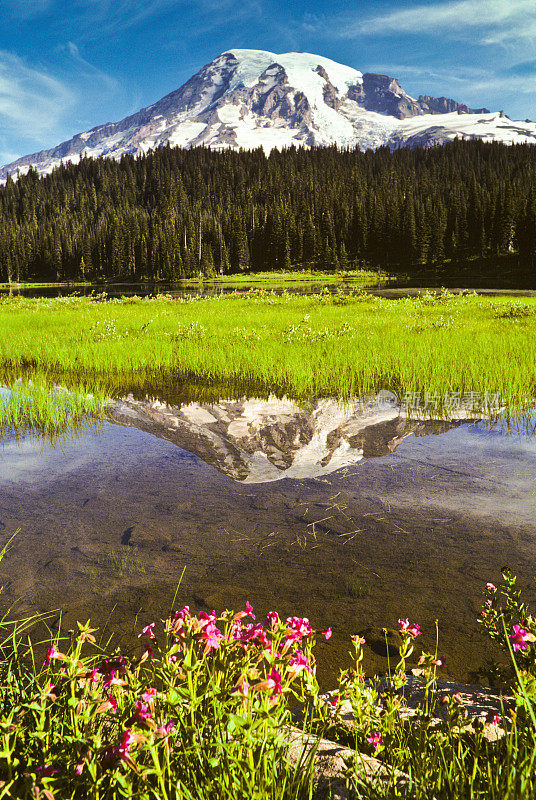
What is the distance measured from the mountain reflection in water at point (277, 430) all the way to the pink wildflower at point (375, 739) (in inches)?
193

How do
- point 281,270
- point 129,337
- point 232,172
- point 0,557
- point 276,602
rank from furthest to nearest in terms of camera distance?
point 232,172, point 281,270, point 129,337, point 0,557, point 276,602

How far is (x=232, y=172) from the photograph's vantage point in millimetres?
189875

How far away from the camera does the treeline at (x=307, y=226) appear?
109125 millimetres

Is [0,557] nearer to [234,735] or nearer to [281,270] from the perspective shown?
[234,735]

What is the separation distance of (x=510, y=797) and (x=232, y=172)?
21051 centimetres

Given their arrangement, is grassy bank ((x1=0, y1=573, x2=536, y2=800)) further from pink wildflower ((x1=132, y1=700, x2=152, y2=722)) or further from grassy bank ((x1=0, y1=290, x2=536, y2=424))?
grassy bank ((x1=0, y1=290, x2=536, y2=424))

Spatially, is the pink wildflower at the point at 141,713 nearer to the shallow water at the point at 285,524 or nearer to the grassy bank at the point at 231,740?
the grassy bank at the point at 231,740

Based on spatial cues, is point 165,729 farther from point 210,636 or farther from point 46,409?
point 46,409

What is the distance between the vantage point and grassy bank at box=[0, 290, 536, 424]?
1278 centimetres

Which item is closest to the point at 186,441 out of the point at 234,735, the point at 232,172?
the point at 234,735

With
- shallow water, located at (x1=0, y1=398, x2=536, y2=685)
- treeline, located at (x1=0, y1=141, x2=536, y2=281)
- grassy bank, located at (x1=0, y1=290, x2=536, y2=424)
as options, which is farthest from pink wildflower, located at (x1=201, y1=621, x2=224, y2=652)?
treeline, located at (x1=0, y1=141, x2=536, y2=281)

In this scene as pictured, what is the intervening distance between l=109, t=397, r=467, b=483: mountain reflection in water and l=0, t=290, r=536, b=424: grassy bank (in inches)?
59.0

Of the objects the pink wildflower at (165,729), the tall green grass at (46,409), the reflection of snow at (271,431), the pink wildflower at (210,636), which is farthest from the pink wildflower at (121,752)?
the tall green grass at (46,409)

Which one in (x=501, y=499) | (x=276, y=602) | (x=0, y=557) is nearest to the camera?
(x=276, y=602)
